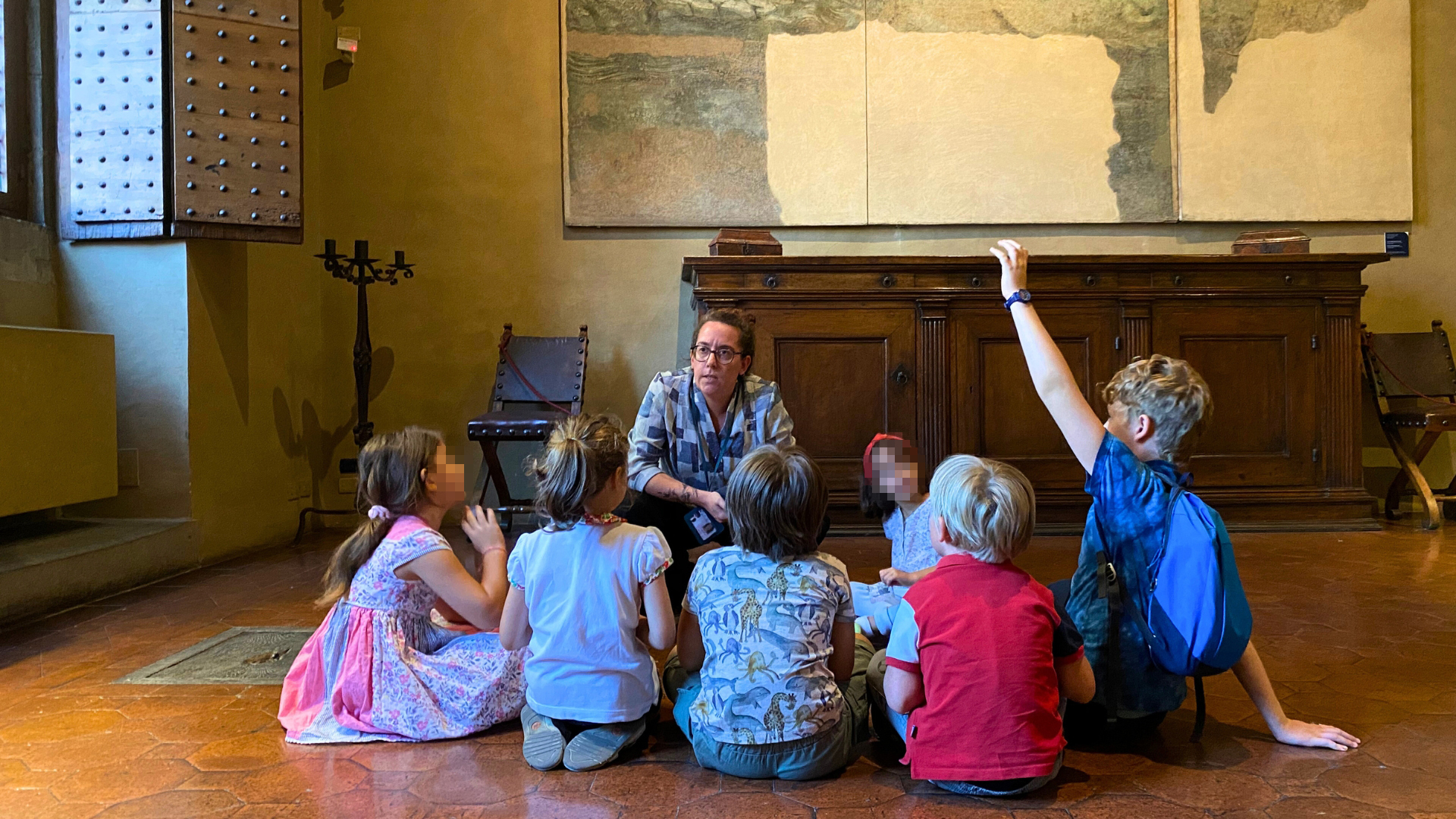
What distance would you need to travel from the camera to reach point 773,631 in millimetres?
1854

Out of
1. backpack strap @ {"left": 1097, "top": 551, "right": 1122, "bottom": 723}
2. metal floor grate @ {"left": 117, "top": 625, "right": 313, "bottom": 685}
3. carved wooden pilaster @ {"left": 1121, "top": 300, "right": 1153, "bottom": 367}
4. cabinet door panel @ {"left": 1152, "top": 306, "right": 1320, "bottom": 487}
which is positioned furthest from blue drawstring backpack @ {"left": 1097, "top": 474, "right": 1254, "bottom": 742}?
cabinet door panel @ {"left": 1152, "top": 306, "right": 1320, "bottom": 487}

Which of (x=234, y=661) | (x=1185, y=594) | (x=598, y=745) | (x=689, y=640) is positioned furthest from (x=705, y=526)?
→ (x=234, y=661)

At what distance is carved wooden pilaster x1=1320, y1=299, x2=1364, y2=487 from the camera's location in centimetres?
514

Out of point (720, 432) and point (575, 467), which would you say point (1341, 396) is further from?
point (575, 467)

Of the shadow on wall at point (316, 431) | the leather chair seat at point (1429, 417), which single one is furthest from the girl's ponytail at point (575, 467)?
the leather chair seat at point (1429, 417)

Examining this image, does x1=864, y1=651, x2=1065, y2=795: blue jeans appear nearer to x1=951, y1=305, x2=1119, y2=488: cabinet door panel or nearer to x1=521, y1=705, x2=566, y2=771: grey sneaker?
x1=521, y1=705, x2=566, y2=771: grey sneaker

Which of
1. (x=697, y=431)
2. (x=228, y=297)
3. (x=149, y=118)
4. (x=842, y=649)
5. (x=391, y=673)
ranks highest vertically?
(x=149, y=118)

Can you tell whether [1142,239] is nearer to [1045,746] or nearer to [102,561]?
[1045,746]

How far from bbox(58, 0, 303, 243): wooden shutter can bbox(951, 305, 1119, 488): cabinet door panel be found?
3542mm

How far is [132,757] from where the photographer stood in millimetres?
2117

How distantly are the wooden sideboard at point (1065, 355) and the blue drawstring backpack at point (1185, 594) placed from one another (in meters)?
2.98

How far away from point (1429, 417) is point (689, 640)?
4.80 m

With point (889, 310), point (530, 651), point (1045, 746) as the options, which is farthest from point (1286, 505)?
point (530, 651)

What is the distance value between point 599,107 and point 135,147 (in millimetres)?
2480
